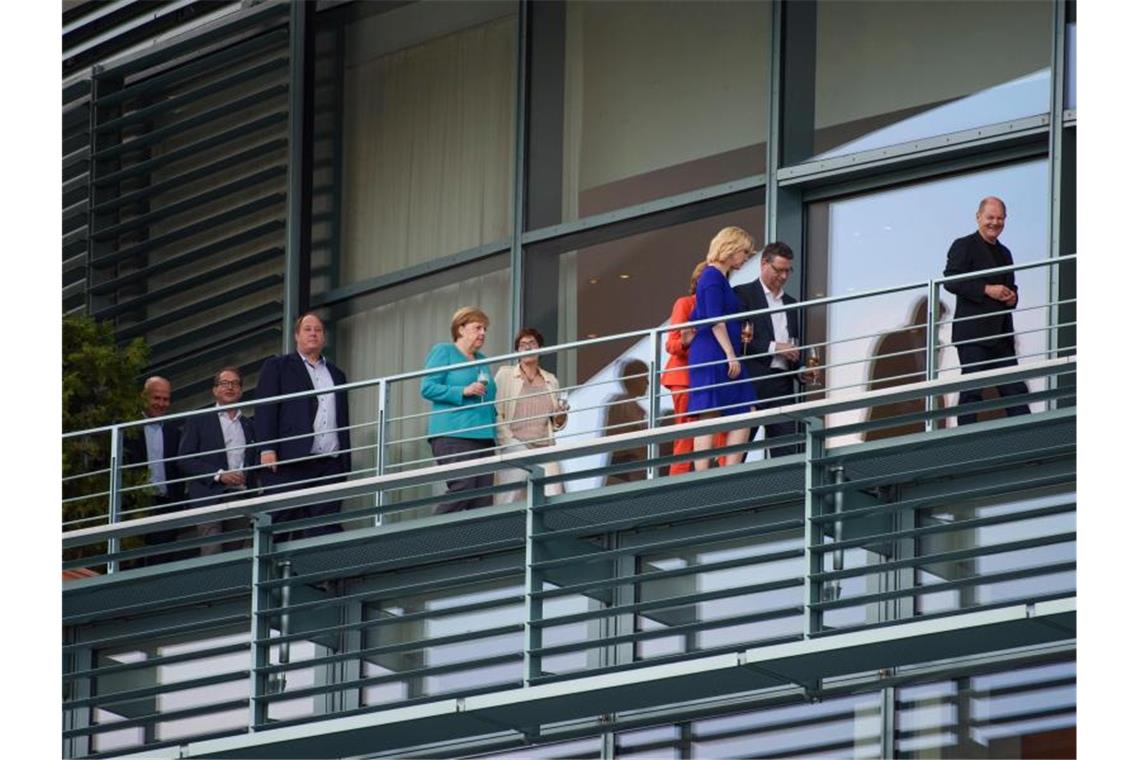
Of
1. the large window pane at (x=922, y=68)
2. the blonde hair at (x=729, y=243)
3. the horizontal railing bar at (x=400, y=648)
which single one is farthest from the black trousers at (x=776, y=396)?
the large window pane at (x=922, y=68)

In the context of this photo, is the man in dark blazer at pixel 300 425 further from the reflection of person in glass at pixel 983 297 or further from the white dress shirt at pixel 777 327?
the reflection of person in glass at pixel 983 297

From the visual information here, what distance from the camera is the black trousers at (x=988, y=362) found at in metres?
17.4

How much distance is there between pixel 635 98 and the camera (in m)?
21.5

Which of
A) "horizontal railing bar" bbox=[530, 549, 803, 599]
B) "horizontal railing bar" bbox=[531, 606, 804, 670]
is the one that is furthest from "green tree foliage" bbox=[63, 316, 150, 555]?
"horizontal railing bar" bbox=[531, 606, 804, 670]

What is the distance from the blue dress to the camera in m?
17.7

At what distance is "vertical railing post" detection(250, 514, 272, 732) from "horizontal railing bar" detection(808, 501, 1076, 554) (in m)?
4.04

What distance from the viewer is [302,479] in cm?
1948

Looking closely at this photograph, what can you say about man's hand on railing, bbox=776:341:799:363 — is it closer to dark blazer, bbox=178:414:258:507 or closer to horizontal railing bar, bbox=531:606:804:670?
horizontal railing bar, bbox=531:606:804:670

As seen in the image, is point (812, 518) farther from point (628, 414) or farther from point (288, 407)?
point (288, 407)

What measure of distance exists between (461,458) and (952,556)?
3999mm
